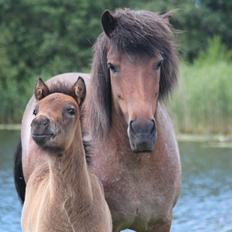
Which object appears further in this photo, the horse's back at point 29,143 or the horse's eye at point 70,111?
the horse's back at point 29,143

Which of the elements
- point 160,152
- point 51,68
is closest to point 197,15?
point 51,68

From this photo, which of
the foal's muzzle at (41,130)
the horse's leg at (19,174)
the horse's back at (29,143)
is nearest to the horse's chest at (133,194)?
the horse's back at (29,143)

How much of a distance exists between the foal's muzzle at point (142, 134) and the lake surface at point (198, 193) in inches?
154

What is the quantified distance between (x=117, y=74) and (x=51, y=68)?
94.4ft

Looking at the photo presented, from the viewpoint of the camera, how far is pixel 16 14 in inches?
1423

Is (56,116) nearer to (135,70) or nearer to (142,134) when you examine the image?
(142,134)

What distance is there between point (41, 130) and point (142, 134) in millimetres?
743

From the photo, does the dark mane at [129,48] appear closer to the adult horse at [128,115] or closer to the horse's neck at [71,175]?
the adult horse at [128,115]

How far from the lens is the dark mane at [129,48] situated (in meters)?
5.56

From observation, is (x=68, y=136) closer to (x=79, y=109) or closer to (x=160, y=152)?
(x=79, y=109)

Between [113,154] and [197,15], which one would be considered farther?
[197,15]

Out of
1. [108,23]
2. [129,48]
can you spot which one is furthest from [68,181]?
[108,23]

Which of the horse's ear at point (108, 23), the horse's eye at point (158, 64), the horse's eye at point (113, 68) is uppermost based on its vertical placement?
the horse's ear at point (108, 23)

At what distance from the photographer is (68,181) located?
5148mm
